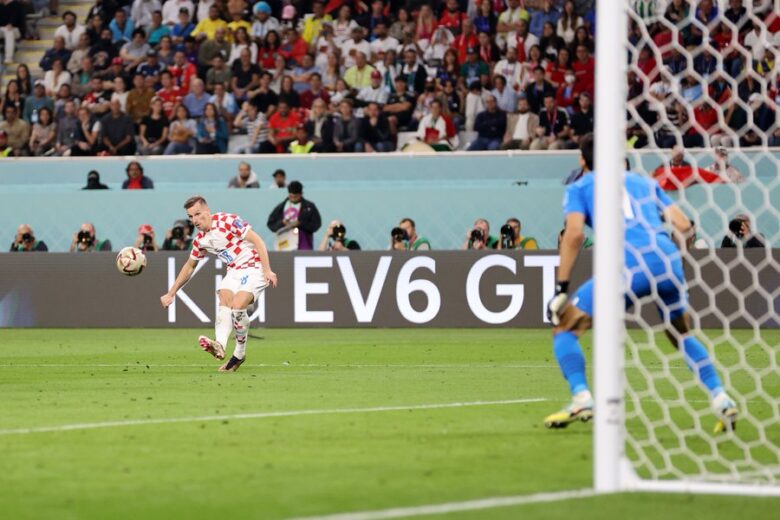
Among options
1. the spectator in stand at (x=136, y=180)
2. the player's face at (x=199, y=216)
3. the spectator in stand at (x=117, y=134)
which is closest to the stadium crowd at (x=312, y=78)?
the spectator in stand at (x=117, y=134)

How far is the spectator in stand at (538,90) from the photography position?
23.9 m

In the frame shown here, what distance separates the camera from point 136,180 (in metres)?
23.7

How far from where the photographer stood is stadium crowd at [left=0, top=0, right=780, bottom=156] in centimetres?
2416

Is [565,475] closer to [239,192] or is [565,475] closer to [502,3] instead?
[239,192]

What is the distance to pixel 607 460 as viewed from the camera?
6664 mm

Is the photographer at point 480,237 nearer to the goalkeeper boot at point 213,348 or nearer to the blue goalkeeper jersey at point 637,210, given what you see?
the goalkeeper boot at point 213,348

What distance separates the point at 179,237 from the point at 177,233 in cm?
7

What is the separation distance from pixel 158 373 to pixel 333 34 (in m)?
13.6

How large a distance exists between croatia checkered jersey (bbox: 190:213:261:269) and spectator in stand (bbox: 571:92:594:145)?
897 centimetres

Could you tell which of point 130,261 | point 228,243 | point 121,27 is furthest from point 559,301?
point 121,27

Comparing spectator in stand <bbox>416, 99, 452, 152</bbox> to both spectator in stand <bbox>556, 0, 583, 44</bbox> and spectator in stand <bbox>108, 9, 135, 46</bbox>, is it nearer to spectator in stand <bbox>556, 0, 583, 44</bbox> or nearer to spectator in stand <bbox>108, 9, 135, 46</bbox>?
spectator in stand <bbox>556, 0, 583, 44</bbox>

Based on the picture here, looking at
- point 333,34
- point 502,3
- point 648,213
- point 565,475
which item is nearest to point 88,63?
point 333,34

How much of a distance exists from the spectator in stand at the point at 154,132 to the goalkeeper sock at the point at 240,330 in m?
10.6

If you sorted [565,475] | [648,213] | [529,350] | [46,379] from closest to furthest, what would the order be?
[565,475]
[648,213]
[46,379]
[529,350]
